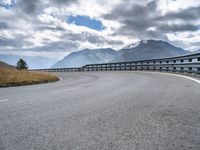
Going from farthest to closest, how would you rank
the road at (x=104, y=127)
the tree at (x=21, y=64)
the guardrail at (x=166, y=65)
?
the tree at (x=21, y=64) < the guardrail at (x=166, y=65) < the road at (x=104, y=127)

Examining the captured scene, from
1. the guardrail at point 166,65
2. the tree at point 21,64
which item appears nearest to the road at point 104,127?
the guardrail at point 166,65

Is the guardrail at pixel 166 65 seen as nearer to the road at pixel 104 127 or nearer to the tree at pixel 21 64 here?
the road at pixel 104 127

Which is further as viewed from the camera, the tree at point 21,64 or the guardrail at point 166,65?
the tree at point 21,64

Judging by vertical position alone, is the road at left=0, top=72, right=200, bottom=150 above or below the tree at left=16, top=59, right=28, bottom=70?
below

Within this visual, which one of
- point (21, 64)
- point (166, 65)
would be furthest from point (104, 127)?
point (21, 64)

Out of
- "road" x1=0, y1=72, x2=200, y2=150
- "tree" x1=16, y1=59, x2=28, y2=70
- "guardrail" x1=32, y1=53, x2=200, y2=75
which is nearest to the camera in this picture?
"road" x1=0, y1=72, x2=200, y2=150

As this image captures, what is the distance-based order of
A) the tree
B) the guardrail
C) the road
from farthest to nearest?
the tree, the guardrail, the road

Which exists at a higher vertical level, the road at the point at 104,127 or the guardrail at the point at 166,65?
the guardrail at the point at 166,65

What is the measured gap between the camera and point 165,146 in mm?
3166

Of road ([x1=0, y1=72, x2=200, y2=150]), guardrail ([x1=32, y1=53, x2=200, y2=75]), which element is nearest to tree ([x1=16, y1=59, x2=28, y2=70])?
guardrail ([x1=32, y1=53, x2=200, y2=75])

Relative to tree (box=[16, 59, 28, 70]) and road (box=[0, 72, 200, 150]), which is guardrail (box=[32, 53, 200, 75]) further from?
tree (box=[16, 59, 28, 70])

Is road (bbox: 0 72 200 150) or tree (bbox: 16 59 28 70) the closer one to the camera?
road (bbox: 0 72 200 150)

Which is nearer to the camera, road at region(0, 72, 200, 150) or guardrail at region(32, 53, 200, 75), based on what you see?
road at region(0, 72, 200, 150)

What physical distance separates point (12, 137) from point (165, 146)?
7.68 feet
